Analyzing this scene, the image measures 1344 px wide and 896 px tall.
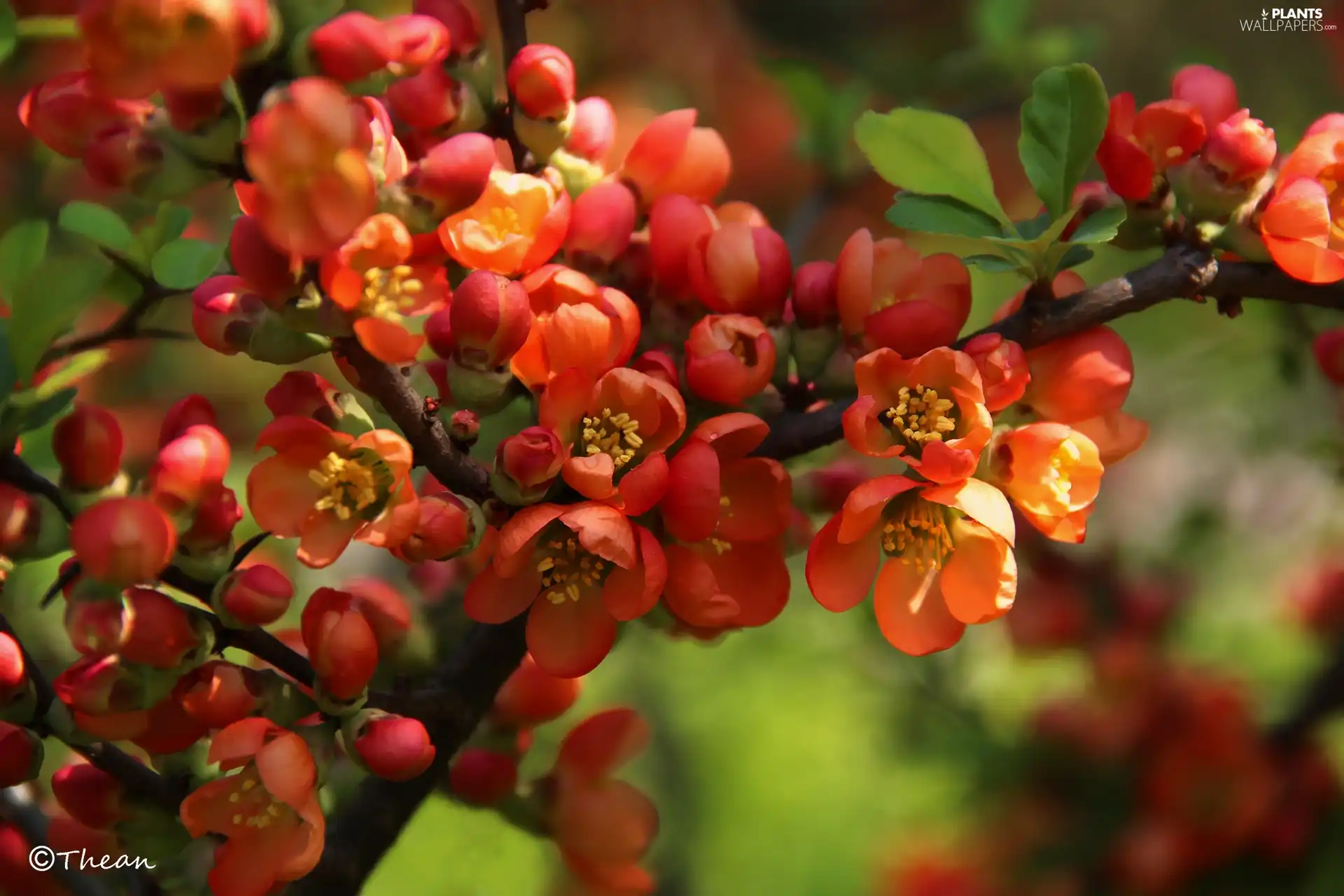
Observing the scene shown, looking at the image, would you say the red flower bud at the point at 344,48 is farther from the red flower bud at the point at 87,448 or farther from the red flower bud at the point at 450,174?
the red flower bud at the point at 87,448

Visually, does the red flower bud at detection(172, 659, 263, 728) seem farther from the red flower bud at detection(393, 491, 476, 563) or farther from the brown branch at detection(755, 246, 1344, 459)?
the brown branch at detection(755, 246, 1344, 459)

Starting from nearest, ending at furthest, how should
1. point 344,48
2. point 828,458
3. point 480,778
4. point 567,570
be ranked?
1. point 344,48
2. point 567,570
3. point 480,778
4. point 828,458

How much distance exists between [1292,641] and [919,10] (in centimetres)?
135

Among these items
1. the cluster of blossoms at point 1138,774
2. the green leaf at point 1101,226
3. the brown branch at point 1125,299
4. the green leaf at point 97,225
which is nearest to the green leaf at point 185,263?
the green leaf at point 97,225

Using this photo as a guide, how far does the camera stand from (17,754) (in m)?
0.46

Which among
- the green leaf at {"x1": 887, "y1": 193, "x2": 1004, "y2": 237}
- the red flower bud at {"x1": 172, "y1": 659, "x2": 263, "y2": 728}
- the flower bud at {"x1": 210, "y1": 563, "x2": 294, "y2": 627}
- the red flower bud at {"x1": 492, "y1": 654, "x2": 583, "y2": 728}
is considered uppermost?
the green leaf at {"x1": 887, "y1": 193, "x2": 1004, "y2": 237}

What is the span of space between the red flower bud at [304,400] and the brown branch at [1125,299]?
0.19 metres

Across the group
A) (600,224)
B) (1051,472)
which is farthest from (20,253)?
(1051,472)

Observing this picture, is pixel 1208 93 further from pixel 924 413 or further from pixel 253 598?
pixel 253 598

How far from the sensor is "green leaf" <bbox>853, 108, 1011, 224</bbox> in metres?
0.50

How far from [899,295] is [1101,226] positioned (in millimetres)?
96

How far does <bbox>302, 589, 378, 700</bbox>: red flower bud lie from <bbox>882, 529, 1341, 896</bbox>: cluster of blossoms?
0.92m

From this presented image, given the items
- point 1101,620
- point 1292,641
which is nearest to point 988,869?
point 1101,620

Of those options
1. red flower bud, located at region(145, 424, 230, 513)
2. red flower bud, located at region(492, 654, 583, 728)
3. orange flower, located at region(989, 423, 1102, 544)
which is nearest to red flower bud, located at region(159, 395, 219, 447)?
red flower bud, located at region(145, 424, 230, 513)
